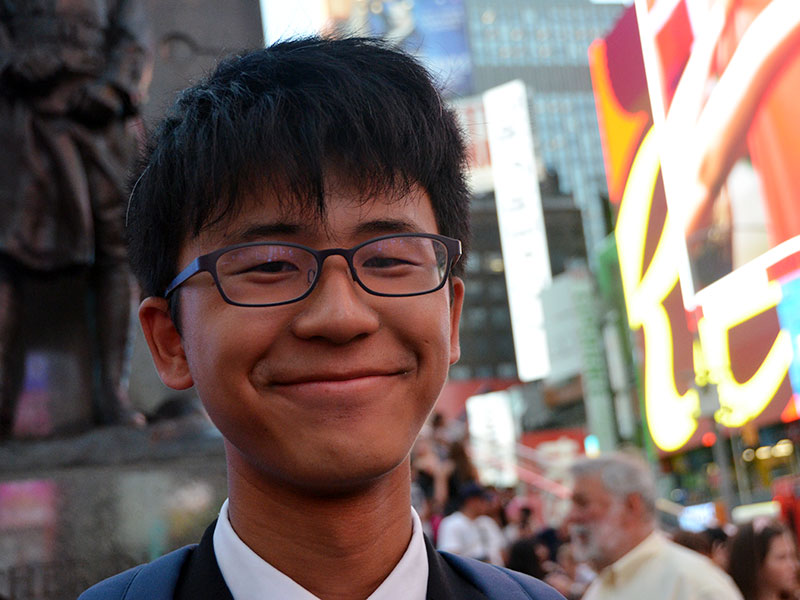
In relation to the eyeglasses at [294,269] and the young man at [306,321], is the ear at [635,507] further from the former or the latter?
the eyeglasses at [294,269]

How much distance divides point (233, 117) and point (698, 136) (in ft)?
61.0

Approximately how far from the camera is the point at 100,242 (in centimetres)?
423

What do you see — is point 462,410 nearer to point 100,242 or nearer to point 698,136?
point 698,136

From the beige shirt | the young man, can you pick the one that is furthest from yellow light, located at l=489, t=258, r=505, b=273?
the young man

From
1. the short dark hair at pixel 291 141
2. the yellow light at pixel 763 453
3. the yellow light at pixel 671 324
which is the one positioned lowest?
the yellow light at pixel 763 453

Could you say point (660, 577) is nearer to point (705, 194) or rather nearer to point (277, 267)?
point (277, 267)

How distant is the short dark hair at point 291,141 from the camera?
1287 mm

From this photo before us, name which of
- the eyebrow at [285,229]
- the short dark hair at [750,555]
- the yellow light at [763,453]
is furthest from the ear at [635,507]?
the yellow light at [763,453]

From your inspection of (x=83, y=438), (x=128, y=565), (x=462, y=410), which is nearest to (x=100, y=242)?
(x=83, y=438)

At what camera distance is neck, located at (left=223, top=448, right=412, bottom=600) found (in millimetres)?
1225

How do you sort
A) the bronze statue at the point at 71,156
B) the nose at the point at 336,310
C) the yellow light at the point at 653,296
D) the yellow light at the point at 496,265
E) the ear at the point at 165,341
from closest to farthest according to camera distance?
the nose at the point at 336,310
the ear at the point at 165,341
the bronze statue at the point at 71,156
the yellow light at the point at 653,296
the yellow light at the point at 496,265

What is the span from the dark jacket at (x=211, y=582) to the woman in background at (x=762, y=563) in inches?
135

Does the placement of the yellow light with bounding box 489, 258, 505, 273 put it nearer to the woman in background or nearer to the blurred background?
the blurred background

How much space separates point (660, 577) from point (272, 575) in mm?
2533
